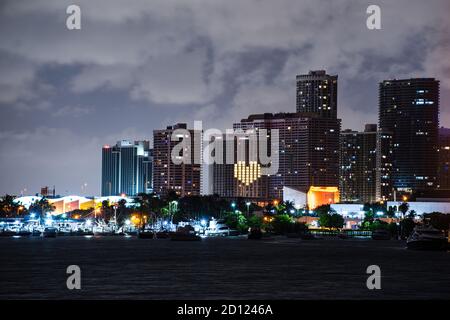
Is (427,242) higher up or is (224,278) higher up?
(427,242)

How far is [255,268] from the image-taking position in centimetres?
6119

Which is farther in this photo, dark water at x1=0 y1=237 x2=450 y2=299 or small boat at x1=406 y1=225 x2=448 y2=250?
small boat at x1=406 y1=225 x2=448 y2=250

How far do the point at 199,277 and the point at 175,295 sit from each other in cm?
1142

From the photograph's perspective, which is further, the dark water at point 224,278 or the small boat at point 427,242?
the small boat at point 427,242

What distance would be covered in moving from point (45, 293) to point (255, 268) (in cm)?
2183

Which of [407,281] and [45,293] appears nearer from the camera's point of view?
[45,293]

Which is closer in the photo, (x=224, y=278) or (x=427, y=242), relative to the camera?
(x=224, y=278)
